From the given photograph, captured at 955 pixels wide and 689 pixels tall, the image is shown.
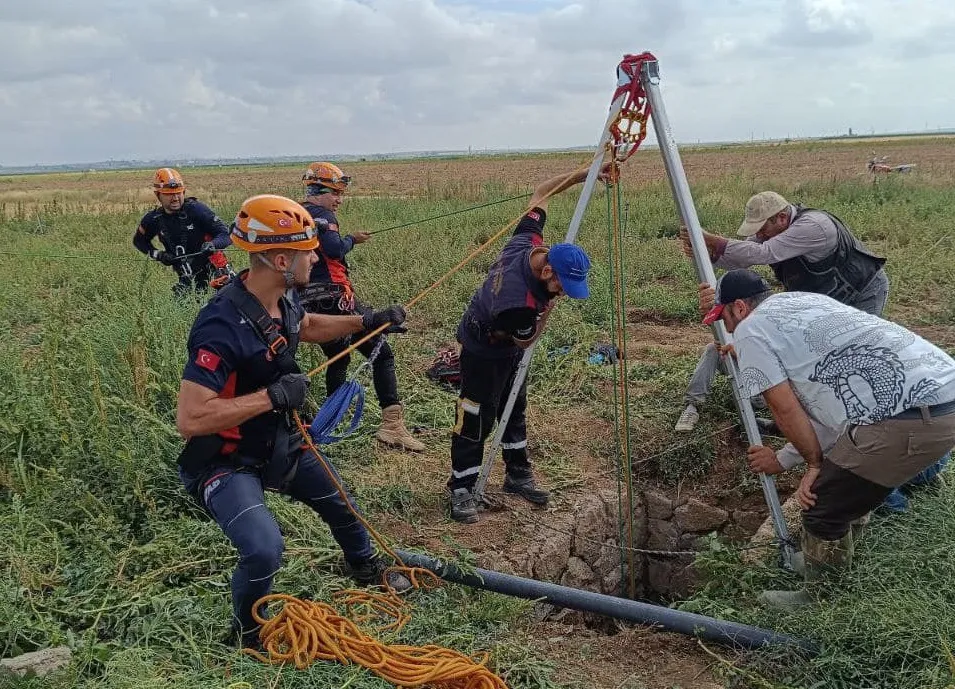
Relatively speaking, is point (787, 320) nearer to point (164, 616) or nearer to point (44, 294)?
point (164, 616)

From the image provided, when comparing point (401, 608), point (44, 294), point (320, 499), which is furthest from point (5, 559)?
point (44, 294)

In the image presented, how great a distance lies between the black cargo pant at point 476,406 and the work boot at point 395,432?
28.8 inches

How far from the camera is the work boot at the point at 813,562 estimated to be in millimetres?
3090

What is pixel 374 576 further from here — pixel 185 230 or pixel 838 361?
pixel 185 230

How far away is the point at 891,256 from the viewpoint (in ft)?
29.7

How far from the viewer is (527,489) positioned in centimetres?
450

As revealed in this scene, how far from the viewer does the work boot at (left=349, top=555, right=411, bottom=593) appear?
340 centimetres

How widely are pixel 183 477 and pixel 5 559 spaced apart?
1.37 meters

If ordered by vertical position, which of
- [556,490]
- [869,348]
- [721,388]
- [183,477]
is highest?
[869,348]

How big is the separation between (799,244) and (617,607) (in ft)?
7.89

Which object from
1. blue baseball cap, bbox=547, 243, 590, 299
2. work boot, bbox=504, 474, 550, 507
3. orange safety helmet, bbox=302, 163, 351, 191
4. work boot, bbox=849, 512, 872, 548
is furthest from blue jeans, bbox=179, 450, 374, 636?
work boot, bbox=849, 512, 872, 548

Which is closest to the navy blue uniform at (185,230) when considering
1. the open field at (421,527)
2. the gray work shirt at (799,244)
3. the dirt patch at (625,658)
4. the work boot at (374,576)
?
the open field at (421,527)

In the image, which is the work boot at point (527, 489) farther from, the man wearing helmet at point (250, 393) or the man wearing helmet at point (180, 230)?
the man wearing helmet at point (180, 230)

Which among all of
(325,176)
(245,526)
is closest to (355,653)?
(245,526)
